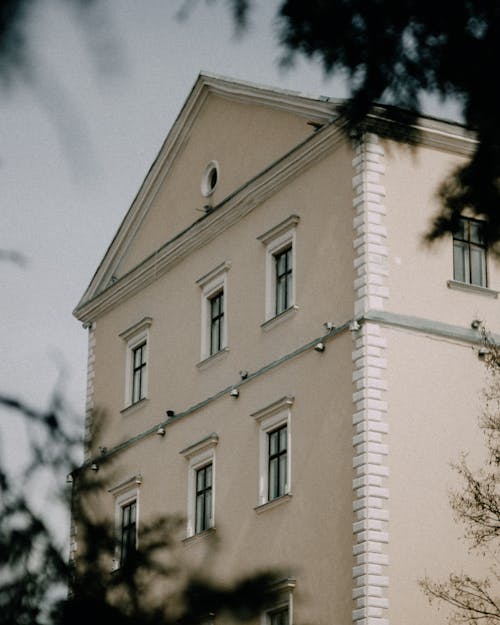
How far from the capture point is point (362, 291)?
23266mm

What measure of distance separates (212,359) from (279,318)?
7.67ft

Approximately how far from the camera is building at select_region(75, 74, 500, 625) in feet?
72.8

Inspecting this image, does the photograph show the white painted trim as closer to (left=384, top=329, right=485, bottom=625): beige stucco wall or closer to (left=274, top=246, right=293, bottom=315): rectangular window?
(left=384, top=329, right=485, bottom=625): beige stucco wall

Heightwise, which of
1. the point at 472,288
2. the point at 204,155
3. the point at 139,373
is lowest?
the point at 472,288

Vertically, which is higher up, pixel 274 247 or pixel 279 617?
pixel 274 247

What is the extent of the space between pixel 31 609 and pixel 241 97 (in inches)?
736

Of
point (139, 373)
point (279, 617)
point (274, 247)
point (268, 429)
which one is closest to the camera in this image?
point (279, 617)

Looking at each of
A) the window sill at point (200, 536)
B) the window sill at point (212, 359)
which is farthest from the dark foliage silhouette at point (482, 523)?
the window sill at point (212, 359)

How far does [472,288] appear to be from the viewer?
24.0 metres

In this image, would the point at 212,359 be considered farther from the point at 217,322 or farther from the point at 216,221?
the point at 216,221

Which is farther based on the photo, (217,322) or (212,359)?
(217,322)

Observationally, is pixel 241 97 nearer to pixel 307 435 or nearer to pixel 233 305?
pixel 233 305

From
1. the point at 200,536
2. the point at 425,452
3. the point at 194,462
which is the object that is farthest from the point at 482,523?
the point at 194,462

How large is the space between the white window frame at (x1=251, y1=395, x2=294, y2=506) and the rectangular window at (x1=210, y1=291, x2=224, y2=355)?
2335mm
